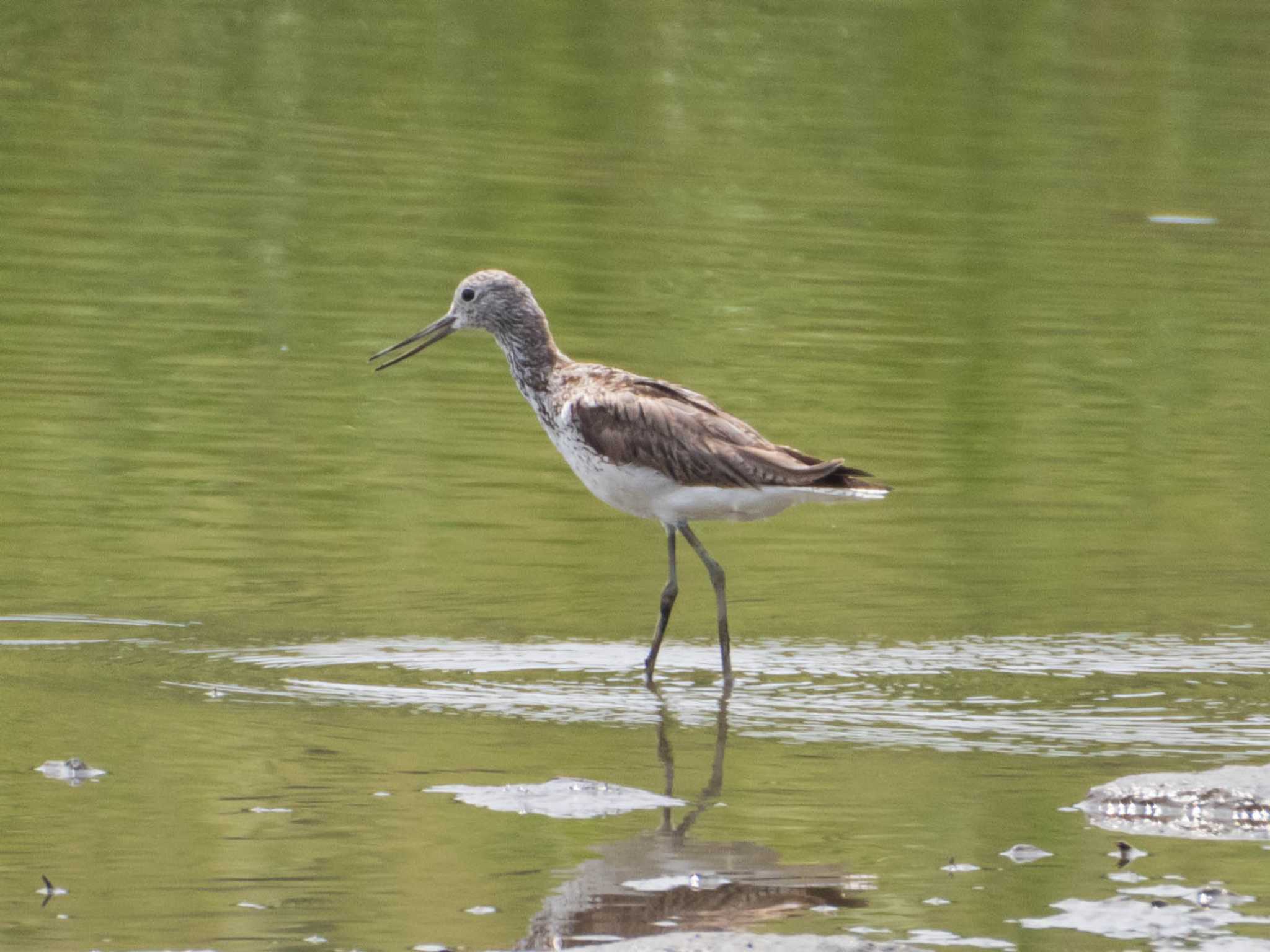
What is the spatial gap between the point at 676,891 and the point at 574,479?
5.90 metres

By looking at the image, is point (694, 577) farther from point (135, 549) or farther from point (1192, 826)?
point (1192, 826)

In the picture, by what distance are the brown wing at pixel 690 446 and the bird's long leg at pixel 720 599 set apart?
0.33m

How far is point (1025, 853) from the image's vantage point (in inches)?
262

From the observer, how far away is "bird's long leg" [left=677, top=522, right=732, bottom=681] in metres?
8.95

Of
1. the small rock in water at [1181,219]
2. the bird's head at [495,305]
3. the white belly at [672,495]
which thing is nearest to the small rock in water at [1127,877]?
the white belly at [672,495]

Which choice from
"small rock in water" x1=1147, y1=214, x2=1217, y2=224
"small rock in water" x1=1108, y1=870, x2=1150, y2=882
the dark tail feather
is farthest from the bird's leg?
"small rock in water" x1=1147, y1=214, x2=1217, y2=224

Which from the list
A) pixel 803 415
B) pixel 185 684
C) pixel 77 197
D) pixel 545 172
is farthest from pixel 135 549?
pixel 545 172

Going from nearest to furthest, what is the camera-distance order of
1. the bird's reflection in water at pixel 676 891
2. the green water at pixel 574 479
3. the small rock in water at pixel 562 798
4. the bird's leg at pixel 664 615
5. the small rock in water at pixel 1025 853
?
the bird's reflection in water at pixel 676 891 < the small rock in water at pixel 1025 853 < the green water at pixel 574 479 < the small rock in water at pixel 562 798 < the bird's leg at pixel 664 615

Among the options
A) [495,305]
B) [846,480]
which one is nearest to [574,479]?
[495,305]

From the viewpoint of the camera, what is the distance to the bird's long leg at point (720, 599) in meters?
8.95

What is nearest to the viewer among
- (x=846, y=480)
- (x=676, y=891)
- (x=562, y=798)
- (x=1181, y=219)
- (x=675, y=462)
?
(x=676, y=891)

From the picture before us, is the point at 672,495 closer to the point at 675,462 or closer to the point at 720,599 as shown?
the point at 675,462

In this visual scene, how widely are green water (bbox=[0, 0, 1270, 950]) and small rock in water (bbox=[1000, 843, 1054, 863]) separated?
0.16 ft

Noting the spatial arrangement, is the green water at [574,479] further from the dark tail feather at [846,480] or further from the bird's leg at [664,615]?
the dark tail feather at [846,480]
